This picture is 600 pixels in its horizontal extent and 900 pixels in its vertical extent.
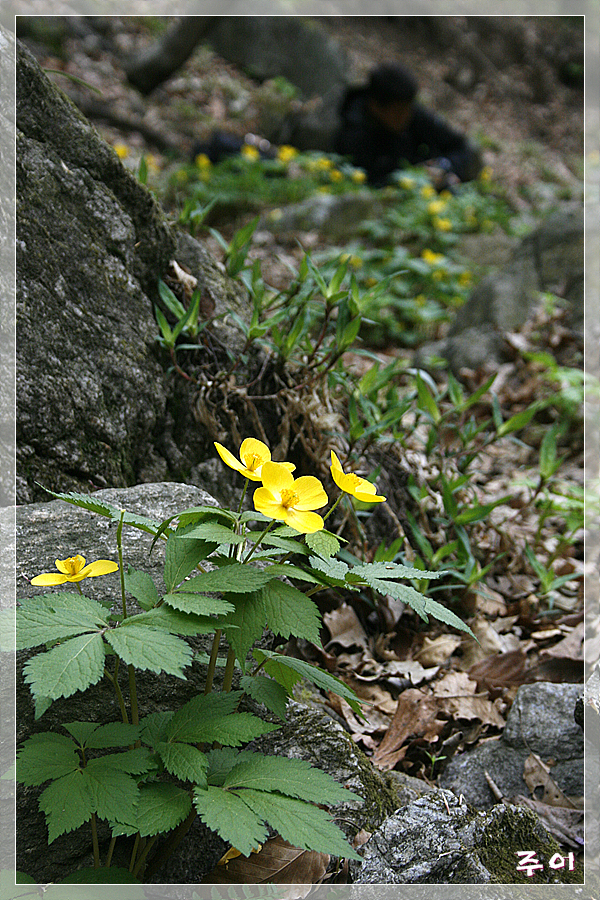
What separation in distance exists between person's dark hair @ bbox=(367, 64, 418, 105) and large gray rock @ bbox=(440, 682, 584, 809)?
856cm

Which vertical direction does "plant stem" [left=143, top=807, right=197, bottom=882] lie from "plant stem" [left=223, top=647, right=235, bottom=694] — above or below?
below

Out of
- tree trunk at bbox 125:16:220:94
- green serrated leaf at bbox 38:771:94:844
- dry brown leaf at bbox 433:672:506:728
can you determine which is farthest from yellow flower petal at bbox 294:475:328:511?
tree trunk at bbox 125:16:220:94

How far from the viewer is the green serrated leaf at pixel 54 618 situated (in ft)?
2.59

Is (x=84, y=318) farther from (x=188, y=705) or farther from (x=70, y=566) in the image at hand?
(x=188, y=705)

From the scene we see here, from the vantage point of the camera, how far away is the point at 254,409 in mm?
1929

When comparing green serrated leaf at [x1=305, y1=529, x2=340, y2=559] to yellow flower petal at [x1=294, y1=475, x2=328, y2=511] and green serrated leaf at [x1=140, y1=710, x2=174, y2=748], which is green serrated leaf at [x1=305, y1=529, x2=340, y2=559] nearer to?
yellow flower petal at [x1=294, y1=475, x2=328, y2=511]

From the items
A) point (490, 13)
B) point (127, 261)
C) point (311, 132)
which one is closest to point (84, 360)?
point (127, 261)

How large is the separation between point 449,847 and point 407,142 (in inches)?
373

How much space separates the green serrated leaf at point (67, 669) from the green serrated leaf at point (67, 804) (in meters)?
0.15

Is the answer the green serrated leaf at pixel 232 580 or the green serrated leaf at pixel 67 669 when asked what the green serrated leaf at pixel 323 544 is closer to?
the green serrated leaf at pixel 232 580

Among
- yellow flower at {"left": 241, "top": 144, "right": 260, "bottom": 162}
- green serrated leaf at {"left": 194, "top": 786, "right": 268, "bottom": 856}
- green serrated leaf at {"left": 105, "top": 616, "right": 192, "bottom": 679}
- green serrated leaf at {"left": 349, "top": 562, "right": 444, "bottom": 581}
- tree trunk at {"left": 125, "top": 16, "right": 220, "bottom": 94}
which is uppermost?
tree trunk at {"left": 125, "top": 16, "right": 220, "bottom": 94}

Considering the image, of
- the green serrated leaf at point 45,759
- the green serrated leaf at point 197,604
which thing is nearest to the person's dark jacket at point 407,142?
the green serrated leaf at point 197,604

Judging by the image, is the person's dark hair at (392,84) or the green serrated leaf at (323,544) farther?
the person's dark hair at (392,84)

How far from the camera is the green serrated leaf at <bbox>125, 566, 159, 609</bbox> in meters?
0.93
